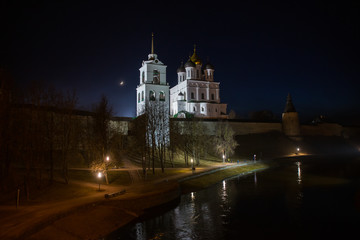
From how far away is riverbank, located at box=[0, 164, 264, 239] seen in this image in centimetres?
1218

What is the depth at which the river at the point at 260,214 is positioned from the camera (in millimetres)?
14484

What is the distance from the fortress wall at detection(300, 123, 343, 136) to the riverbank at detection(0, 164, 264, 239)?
5326 cm

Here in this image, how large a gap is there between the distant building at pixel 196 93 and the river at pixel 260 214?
35371 millimetres

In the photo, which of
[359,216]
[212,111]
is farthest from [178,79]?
[359,216]

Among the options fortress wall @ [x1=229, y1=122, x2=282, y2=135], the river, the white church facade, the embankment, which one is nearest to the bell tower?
the white church facade

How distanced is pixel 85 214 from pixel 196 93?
50.5 m

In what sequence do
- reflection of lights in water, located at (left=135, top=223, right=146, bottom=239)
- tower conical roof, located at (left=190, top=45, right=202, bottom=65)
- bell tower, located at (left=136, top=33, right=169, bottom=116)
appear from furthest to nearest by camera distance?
tower conical roof, located at (left=190, top=45, right=202, bottom=65) → bell tower, located at (left=136, top=33, right=169, bottom=116) → reflection of lights in water, located at (left=135, top=223, right=146, bottom=239)

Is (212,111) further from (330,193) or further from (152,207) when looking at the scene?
(152,207)

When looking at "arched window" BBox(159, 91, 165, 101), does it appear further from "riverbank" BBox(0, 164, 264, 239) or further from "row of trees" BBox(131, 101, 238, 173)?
"riverbank" BBox(0, 164, 264, 239)

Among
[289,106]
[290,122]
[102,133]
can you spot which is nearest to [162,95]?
[102,133]

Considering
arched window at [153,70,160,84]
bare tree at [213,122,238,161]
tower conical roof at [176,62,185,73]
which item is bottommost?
bare tree at [213,122,238,161]

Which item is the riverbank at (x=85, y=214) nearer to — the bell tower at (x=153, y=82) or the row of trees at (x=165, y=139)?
the row of trees at (x=165, y=139)

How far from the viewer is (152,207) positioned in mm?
18844

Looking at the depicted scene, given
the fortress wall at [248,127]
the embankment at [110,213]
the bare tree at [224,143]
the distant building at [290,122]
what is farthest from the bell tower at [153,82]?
the distant building at [290,122]
